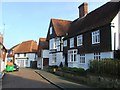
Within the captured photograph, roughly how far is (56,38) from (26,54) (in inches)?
1182

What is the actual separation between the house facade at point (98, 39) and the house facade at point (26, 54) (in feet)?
114

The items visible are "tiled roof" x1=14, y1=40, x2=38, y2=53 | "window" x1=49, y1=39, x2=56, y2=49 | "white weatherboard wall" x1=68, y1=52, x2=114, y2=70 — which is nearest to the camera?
"white weatherboard wall" x1=68, y1=52, x2=114, y2=70

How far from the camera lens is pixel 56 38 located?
143 ft

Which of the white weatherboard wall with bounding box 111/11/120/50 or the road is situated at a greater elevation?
the white weatherboard wall with bounding box 111/11/120/50

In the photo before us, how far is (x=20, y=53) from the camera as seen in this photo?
73812 mm

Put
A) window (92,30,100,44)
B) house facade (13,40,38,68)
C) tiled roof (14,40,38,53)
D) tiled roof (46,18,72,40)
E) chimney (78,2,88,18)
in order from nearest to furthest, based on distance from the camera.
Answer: window (92,30,100,44) < chimney (78,2,88,18) < tiled roof (46,18,72,40) < house facade (13,40,38,68) < tiled roof (14,40,38,53)

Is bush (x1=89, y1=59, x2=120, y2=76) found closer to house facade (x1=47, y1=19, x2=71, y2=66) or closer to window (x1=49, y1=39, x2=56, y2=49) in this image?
house facade (x1=47, y1=19, x2=71, y2=66)

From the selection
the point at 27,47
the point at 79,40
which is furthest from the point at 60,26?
the point at 27,47

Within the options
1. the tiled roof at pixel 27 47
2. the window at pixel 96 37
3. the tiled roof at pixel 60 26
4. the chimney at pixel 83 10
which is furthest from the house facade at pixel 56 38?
the tiled roof at pixel 27 47

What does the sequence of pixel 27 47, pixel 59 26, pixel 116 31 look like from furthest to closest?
1. pixel 27 47
2. pixel 59 26
3. pixel 116 31

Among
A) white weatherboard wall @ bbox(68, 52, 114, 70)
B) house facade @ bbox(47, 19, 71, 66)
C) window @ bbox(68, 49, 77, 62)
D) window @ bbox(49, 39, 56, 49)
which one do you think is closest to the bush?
white weatherboard wall @ bbox(68, 52, 114, 70)

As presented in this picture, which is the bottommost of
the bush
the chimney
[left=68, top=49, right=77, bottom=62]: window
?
the bush

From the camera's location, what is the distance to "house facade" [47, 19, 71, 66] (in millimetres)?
41875

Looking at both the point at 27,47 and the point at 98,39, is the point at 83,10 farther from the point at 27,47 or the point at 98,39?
the point at 27,47
